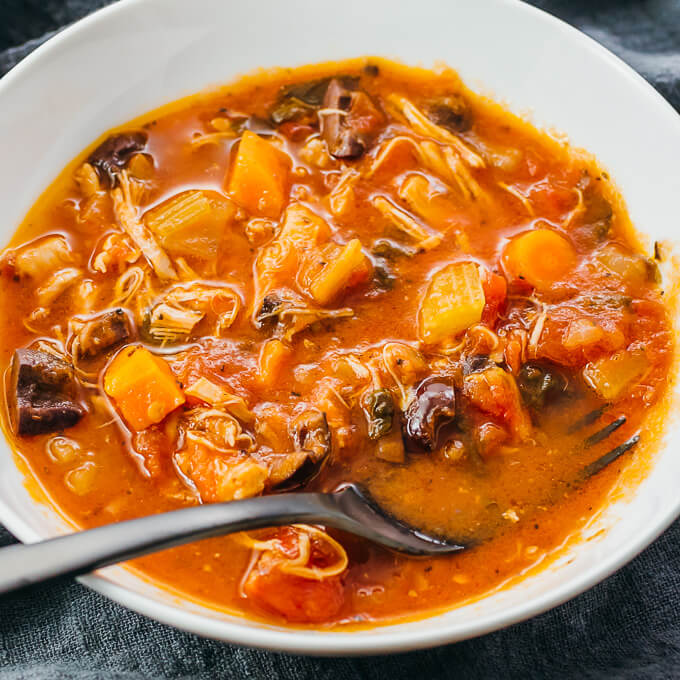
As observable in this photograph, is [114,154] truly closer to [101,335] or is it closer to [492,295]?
[101,335]

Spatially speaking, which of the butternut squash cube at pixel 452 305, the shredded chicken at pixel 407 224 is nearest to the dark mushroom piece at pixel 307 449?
the butternut squash cube at pixel 452 305

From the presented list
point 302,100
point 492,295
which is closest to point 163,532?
point 492,295

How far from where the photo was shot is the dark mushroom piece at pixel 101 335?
3.87 meters

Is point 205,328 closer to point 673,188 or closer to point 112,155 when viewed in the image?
point 112,155

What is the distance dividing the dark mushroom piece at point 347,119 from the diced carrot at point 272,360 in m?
1.26

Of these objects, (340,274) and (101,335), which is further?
(340,274)

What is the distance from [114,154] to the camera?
4.52 metres

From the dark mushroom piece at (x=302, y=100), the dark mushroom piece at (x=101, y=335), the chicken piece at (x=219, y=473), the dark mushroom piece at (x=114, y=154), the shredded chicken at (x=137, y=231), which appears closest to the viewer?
the chicken piece at (x=219, y=473)

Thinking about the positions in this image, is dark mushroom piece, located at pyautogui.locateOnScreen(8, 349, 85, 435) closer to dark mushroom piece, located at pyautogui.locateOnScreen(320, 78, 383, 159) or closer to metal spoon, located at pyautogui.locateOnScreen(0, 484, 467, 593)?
metal spoon, located at pyautogui.locateOnScreen(0, 484, 467, 593)

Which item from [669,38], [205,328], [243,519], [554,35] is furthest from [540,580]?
[669,38]

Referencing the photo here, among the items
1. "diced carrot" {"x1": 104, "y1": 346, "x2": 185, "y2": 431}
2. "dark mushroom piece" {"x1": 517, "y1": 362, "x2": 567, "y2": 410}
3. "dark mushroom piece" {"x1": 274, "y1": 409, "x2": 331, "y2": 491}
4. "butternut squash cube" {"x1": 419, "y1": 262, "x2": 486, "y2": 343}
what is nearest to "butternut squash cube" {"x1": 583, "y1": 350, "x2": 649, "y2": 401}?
"dark mushroom piece" {"x1": 517, "y1": 362, "x2": 567, "y2": 410}

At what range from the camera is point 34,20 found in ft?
18.0

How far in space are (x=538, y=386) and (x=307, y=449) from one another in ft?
3.64

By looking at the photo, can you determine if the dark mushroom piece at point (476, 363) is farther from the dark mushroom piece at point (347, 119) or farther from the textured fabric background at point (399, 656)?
the dark mushroom piece at point (347, 119)
